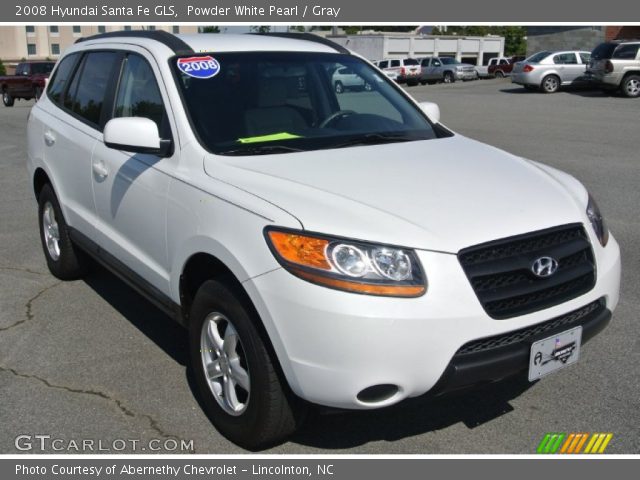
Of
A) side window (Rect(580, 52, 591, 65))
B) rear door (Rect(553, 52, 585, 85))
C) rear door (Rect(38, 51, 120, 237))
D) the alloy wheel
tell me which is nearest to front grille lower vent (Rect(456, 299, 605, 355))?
the alloy wheel

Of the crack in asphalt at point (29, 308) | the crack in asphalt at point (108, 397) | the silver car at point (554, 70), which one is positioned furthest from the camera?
the silver car at point (554, 70)

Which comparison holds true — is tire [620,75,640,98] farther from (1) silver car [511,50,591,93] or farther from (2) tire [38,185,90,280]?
(2) tire [38,185,90,280]

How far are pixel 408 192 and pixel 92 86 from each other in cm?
280

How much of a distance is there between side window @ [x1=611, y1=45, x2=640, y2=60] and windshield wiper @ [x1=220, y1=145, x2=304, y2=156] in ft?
73.1

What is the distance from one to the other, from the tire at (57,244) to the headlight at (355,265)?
10.0 feet

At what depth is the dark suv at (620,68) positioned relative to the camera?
23.1 meters

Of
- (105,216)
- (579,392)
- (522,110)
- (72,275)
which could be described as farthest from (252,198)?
(522,110)

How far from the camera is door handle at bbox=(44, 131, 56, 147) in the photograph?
5239 millimetres

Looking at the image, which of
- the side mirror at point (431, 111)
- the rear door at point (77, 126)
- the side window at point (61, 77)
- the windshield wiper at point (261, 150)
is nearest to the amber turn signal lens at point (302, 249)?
the windshield wiper at point (261, 150)

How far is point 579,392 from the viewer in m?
3.79

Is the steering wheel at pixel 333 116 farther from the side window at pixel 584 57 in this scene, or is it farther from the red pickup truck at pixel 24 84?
the red pickup truck at pixel 24 84

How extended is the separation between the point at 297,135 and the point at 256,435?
167 cm

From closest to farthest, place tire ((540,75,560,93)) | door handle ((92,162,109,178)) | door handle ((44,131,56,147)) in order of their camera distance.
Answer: door handle ((92,162,109,178))
door handle ((44,131,56,147))
tire ((540,75,560,93))

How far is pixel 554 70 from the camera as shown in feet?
89.8
